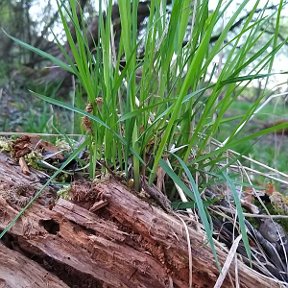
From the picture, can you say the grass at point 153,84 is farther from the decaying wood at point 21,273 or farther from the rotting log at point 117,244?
the decaying wood at point 21,273

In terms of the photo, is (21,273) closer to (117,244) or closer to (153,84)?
(117,244)

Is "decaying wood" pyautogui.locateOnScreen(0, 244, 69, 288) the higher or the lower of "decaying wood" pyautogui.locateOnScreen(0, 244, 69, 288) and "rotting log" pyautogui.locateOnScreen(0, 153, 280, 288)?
the lower

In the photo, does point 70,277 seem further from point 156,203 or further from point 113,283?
point 156,203

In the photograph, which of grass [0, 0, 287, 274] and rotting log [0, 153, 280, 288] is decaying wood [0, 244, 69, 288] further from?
grass [0, 0, 287, 274]

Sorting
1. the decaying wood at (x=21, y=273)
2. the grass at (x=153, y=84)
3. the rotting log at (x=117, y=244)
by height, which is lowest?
the decaying wood at (x=21, y=273)

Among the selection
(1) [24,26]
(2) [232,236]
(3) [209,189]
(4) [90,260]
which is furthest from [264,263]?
(1) [24,26]

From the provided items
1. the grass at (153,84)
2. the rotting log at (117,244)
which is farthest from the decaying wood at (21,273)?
the grass at (153,84)

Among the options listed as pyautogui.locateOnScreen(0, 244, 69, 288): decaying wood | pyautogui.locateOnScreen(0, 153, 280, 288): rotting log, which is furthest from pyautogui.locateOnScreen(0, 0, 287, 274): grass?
pyautogui.locateOnScreen(0, 244, 69, 288): decaying wood

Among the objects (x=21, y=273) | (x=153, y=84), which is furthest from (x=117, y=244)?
(x=153, y=84)
